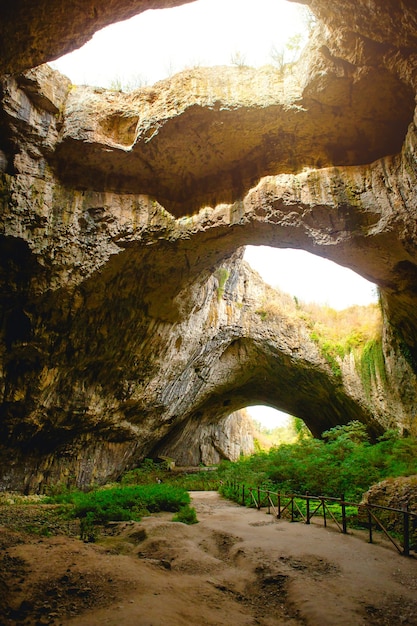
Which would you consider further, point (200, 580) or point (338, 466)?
point (338, 466)

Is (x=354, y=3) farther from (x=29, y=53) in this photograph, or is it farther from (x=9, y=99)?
(x=9, y=99)

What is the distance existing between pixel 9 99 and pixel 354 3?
7.31 metres

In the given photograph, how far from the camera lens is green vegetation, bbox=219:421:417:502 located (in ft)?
30.8

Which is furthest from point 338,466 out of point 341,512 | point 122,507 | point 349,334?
point 349,334

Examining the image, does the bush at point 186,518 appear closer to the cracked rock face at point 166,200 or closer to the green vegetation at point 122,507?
the green vegetation at point 122,507

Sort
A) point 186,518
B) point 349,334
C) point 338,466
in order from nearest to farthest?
point 186,518, point 338,466, point 349,334

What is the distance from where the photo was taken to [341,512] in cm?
776

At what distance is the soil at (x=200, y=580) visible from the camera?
311 centimetres

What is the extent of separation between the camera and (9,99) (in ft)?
27.4

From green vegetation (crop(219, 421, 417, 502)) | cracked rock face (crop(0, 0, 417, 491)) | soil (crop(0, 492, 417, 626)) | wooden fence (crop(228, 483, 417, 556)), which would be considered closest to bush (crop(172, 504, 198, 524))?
soil (crop(0, 492, 417, 626))

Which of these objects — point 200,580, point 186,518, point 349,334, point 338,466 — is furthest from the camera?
point 349,334

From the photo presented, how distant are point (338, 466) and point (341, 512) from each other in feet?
9.36

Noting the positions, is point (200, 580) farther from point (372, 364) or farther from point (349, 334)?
point (349, 334)

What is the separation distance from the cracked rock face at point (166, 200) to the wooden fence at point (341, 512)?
16.9 ft
